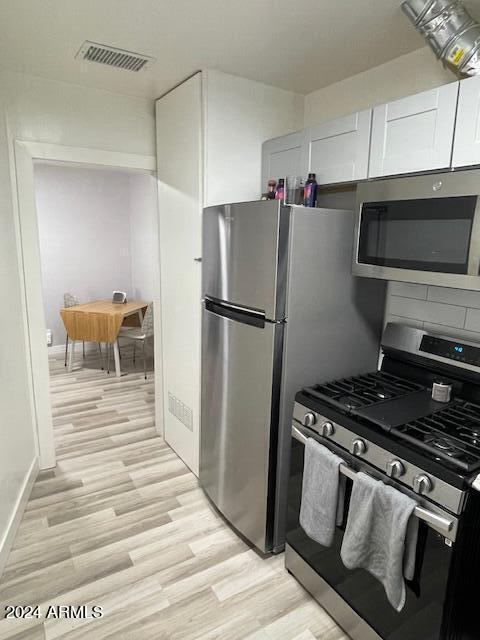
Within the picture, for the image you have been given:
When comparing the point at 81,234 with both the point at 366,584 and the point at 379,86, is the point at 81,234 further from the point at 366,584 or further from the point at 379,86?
the point at 366,584

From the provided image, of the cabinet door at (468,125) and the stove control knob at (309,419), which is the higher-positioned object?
the cabinet door at (468,125)

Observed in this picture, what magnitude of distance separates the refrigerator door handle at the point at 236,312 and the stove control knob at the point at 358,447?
65cm

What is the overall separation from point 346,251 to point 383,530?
1180 millimetres

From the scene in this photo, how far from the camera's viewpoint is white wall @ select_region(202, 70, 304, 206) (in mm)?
2281

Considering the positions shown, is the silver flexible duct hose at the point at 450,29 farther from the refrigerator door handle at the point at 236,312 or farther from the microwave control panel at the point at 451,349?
the refrigerator door handle at the point at 236,312

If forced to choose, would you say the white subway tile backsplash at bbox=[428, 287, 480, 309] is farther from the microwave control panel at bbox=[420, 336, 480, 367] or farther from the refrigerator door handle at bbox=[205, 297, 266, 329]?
the refrigerator door handle at bbox=[205, 297, 266, 329]

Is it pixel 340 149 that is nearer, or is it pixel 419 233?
pixel 419 233

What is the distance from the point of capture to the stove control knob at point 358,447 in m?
1.48

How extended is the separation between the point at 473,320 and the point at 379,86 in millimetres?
1316

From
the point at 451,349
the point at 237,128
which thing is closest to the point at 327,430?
the point at 451,349

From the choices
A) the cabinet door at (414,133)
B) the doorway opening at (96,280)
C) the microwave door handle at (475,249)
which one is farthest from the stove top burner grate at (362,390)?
the doorway opening at (96,280)

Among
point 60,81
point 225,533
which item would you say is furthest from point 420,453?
point 60,81

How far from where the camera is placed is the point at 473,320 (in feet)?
5.81

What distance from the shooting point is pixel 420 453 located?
131 centimetres
